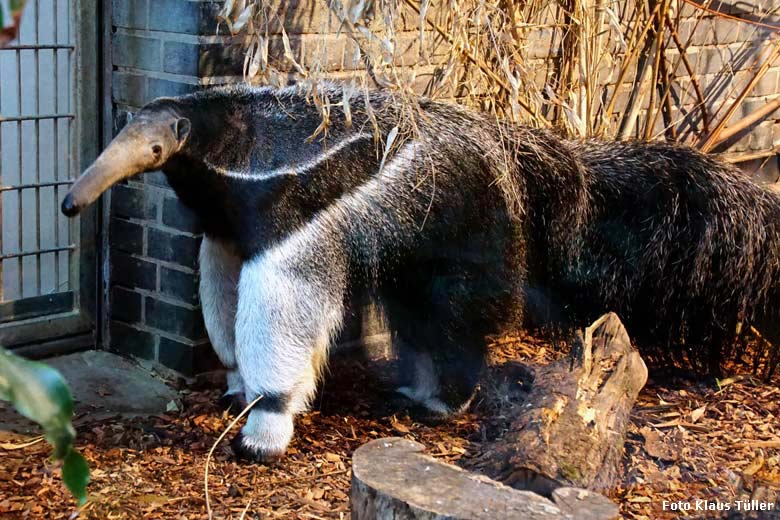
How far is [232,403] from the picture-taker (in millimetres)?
4953

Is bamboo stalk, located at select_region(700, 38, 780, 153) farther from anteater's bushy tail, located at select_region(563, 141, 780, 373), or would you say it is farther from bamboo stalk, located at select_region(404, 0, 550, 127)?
anteater's bushy tail, located at select_region(563, 141, 780, 373)

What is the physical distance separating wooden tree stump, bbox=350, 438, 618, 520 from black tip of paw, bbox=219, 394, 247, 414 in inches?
69.7

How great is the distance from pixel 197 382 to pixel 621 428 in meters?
2.26

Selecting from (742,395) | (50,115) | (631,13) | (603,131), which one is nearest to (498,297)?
(742,395)

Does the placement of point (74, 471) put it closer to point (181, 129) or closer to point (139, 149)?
point (139, 149)

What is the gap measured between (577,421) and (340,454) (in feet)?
3.85

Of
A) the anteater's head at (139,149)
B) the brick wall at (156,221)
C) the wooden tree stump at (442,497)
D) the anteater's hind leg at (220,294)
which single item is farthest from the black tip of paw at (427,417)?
the anteater's head at (139,149)

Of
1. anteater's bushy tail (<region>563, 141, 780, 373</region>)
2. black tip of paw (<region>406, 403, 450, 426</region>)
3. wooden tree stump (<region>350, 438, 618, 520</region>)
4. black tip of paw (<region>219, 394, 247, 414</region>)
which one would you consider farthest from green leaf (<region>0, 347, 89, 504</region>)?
anteater's bushy tail (<region>563, 141, 780, 373</region>)

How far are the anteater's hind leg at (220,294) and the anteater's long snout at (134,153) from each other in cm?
69

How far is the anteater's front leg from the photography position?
428 centimetres

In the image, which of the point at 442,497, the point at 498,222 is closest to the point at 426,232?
the point at 498,222

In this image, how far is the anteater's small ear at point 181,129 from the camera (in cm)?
409

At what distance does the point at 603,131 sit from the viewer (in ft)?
21.0

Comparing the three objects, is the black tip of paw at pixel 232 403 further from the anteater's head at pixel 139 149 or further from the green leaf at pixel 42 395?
the green leaf at pixel 42 395
